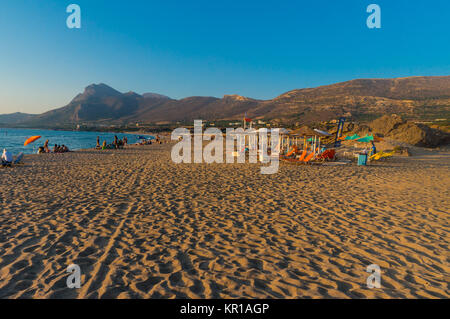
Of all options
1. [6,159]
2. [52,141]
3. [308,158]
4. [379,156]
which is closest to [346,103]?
[379,156]

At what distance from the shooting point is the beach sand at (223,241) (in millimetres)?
2570

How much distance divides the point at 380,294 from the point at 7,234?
5.36 meters

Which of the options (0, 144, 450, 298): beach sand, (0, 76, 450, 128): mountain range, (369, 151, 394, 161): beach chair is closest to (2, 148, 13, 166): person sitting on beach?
(0, 144, 450, 298): beach sand

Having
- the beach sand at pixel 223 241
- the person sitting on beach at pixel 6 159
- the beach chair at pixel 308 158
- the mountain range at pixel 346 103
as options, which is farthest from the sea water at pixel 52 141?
the mountain range at pixel 346 103

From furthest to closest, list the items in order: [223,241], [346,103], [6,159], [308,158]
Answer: [346,103] → [308,158] → [6,159] → [223,241]

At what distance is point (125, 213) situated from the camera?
4770mm

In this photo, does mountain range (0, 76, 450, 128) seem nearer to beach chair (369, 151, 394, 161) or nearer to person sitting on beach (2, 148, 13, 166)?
Answer: beach chair (369, 151, 394, 161)

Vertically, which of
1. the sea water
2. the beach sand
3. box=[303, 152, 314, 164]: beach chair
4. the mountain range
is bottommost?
the beach sand

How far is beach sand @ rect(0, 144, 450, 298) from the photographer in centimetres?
257

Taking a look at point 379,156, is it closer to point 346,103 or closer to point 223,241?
point 223,241

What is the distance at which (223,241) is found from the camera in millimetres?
3611

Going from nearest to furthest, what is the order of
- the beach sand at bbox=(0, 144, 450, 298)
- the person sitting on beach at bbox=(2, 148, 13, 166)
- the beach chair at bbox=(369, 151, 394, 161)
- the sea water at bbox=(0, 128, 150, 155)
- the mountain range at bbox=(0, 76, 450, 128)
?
the beach sand at bbox=(0, 144, 450, 298), the person sitting on beach at bbox=(2, 148, 13, 166), the beach chair at bbox=(369, 151, 394, 161), the sea water at bbox=(0, 128, 150, 155), the mountain range at bbox=(0, 76, 450, 128)
